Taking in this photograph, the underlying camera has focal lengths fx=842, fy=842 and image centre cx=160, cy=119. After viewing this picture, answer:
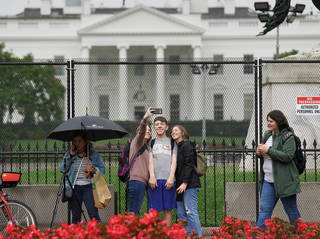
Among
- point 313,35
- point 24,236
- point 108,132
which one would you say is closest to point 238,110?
point 108,132

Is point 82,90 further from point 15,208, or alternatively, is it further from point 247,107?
point 15,208

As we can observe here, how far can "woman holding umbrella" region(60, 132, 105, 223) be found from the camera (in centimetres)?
894

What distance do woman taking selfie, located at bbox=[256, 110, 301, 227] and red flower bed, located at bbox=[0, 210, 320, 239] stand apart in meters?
1.67

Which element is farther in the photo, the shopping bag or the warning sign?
the warning sign

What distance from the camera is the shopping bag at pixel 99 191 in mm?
8852

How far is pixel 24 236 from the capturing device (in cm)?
645

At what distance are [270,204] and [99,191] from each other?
1.81 metres

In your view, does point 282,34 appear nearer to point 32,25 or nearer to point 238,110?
point 32,25

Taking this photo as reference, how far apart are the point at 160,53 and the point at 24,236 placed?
7535 centimetres

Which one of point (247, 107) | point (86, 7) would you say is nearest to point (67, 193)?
point (247, 107)

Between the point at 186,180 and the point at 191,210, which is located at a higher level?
the point at 186,180

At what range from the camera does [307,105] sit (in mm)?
10750

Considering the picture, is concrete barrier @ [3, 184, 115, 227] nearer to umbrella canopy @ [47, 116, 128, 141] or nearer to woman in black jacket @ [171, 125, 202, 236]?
umbrella canopy @ [47, 116, 128, 141]

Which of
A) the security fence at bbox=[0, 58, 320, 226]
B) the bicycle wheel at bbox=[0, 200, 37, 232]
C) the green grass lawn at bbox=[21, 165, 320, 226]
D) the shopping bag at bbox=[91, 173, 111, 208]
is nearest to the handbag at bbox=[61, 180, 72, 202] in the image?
the shopping bag at bbox=[91, 173, 111, 208]
